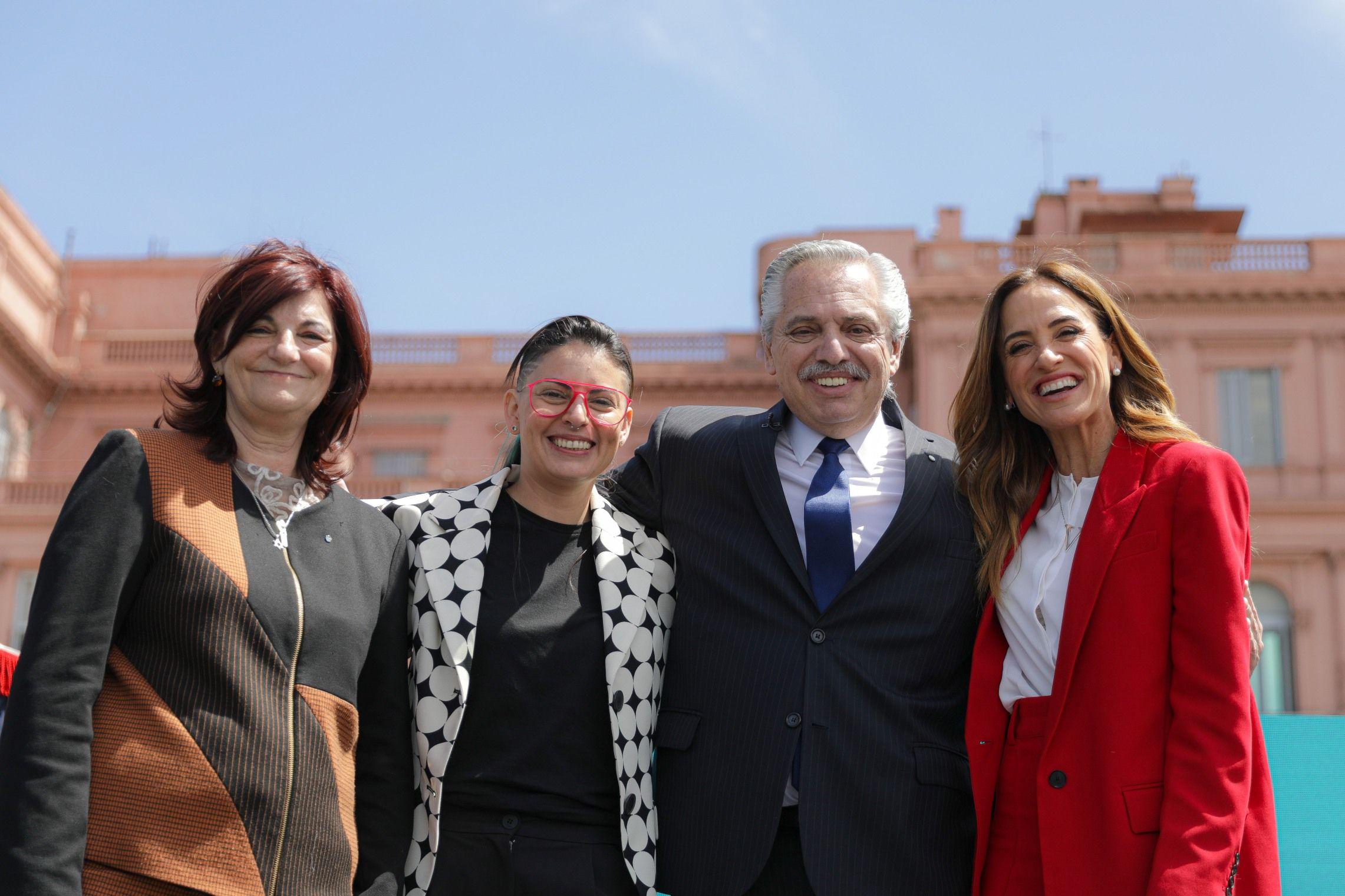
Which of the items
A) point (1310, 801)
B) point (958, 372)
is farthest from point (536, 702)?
point (958, 372)

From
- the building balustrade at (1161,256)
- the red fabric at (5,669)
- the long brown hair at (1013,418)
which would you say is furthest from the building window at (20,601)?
the long brown hair at (1013,418)

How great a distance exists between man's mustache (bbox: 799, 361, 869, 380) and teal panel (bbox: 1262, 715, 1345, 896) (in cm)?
169

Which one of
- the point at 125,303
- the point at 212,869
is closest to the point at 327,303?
the point at 212,869

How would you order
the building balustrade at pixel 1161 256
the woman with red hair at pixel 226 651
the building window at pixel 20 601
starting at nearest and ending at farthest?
the woman with red hair at pixel 226 651 < the building window at pixel 20 601 < the building balustrade at pixel 1161 256

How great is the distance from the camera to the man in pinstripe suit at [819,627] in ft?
10.2

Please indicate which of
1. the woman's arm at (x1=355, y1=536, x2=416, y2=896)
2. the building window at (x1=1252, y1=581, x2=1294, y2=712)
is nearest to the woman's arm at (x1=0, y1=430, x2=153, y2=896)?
the woman's arm at (x1=355, y1=536, x2=416, y2=896)

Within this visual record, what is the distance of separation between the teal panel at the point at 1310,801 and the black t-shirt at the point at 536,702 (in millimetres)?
2112

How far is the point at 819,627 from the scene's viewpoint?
3221 millimetres

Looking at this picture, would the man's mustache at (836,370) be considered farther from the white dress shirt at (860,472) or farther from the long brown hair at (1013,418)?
the long brown hair at (1013,418)

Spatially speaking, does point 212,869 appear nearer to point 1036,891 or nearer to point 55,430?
point 1036,891

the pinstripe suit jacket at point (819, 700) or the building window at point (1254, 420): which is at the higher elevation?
the building window at point (1254, 420)

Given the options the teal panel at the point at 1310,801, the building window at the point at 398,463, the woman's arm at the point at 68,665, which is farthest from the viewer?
the building window at the point at 398,463

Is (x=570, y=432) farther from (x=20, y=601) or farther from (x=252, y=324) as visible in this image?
(x=20, y=601)

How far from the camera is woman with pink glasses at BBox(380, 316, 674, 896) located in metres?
3.00
